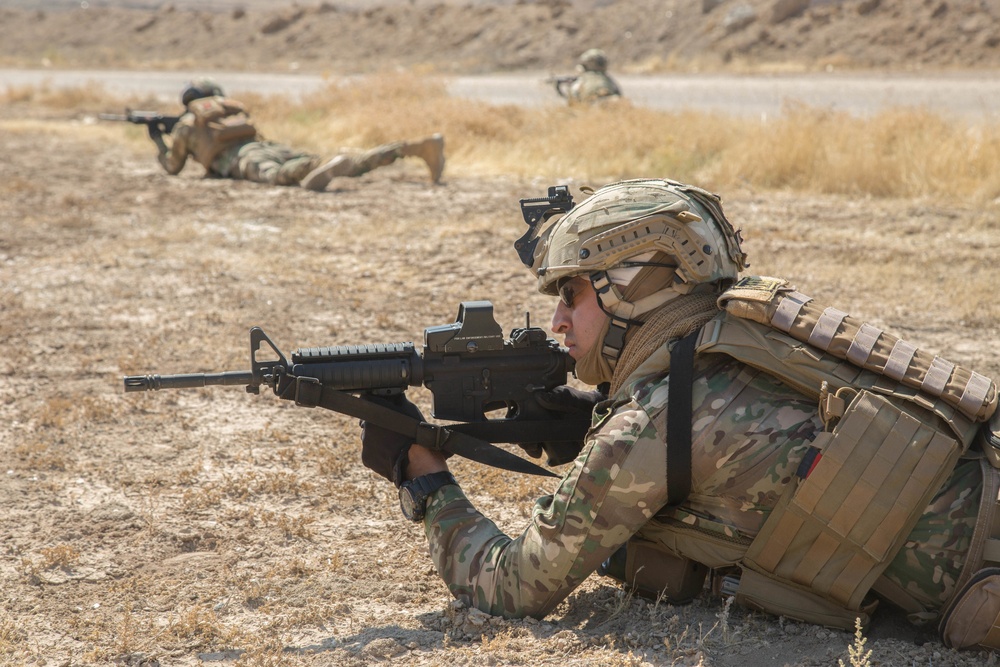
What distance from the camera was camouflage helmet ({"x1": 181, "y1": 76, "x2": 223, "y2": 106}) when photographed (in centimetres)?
1298

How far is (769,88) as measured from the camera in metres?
22.3

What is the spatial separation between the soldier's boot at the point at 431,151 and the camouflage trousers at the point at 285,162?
0.20 meters

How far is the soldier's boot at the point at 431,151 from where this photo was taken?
36.7ft

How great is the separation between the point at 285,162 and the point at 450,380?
9.35m

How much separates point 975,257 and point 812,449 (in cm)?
603

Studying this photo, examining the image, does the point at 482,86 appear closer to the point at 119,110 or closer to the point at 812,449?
the point at 119,110

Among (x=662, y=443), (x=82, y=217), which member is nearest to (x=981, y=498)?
(x=662, y=443)

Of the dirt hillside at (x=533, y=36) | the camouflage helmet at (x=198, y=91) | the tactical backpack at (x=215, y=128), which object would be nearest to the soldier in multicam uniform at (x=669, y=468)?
the tactical backpack at (x=215, y=128)

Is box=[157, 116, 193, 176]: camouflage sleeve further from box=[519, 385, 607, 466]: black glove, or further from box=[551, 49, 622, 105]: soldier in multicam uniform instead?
box=[519, 385, 607, 466]: black glove

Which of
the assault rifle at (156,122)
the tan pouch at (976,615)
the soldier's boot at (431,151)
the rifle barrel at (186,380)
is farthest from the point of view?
the assault rifle at (156,122)

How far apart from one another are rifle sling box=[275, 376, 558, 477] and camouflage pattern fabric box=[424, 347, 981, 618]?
593mm

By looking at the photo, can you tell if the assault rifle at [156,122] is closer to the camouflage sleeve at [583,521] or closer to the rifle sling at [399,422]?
the rifle sling at [399,422]

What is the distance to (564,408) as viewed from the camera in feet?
11.4

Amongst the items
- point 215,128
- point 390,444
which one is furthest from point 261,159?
point 390,444
